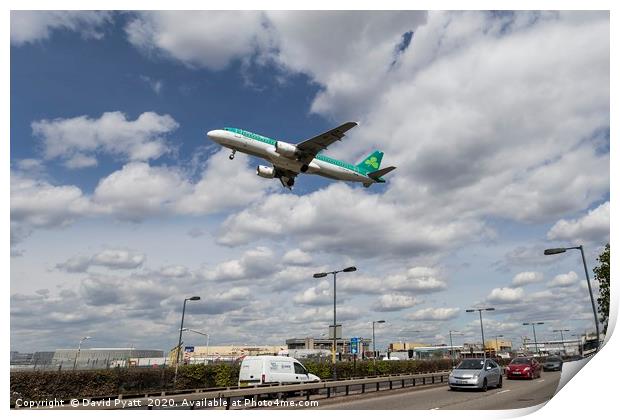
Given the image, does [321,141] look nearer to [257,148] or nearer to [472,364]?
[257,148]

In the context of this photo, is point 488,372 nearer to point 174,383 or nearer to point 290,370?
point 290,370

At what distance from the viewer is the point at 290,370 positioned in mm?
21891

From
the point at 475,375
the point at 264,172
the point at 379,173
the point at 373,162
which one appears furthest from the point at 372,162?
the point at 475,375

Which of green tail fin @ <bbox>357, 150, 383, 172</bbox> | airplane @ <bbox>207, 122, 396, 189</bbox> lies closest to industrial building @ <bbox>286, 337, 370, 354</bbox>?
green tail fin @ <bbox>357, 150, 383, 172</bbox>

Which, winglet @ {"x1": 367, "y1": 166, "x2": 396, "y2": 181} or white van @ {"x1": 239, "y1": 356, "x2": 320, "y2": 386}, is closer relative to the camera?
white van @ {"x1": 239, "y1": 356, "x2": 320, "y2": 386}

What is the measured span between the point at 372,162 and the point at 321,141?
19580 mm

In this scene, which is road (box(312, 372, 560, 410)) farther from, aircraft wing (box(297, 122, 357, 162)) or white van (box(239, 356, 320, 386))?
aircraft wing (box(297, 122, 357, 162))

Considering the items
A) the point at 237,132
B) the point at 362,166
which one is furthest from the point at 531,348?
the point at 237,132

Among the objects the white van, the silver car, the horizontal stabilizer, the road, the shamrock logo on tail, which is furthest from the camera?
the shamrock logo on tail

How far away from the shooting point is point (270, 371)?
69.8 ft

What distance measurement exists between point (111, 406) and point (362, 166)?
129ft

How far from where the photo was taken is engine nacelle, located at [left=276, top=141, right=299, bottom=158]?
3375cm

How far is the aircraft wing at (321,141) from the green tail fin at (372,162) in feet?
46.5

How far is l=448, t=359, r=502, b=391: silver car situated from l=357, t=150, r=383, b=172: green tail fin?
2892 cm
